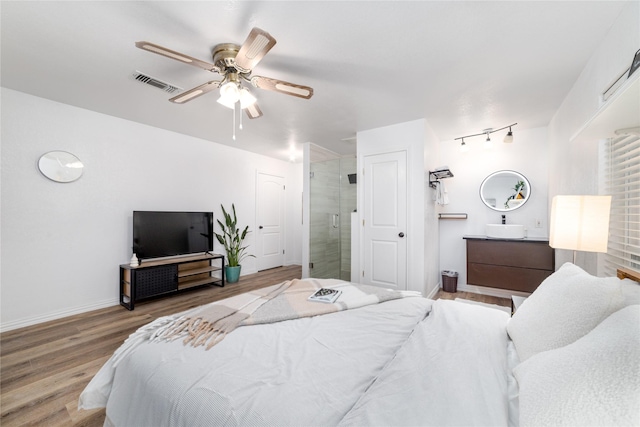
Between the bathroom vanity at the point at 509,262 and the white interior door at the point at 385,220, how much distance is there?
3.65ft

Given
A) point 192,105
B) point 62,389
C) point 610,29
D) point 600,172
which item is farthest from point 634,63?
point 62,389

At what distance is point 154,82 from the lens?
245 centimetres

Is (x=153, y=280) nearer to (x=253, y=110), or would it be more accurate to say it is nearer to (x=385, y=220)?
(x=253, y=110)

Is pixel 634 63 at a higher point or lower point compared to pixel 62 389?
higher

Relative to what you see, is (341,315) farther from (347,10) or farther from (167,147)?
(167,147)

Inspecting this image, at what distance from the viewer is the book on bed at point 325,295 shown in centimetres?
173

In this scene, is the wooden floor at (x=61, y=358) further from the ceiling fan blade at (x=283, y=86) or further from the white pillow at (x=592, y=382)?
the ceiling fan blade at (x=283, y=86)

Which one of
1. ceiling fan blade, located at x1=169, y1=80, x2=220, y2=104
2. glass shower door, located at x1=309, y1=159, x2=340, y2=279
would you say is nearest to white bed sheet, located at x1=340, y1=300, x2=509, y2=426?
ceiling fan blade, located at x1=169, y1=80, x2=220, y2=104

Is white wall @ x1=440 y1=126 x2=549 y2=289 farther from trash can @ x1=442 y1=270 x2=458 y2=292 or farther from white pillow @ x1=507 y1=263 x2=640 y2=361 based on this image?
white pillow @ x1=507 y1=263 x2=640 y2=361

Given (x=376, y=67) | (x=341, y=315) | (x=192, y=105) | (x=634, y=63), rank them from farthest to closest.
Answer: (x=192, y=105) < (x=376, y=67) < (x=341, y=315) < (x=634, y=63)

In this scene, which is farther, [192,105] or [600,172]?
[192,105]

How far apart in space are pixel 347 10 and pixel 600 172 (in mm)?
2208

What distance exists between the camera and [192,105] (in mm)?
3002

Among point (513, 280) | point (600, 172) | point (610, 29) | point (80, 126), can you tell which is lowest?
point (513, 280)
